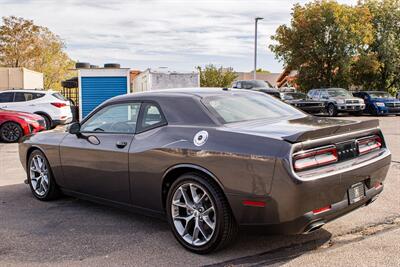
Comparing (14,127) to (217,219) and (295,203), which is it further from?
(295,203)

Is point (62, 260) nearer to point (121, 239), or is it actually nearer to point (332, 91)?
point (121, 239)

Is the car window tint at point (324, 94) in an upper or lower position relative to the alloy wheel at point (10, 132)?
upper

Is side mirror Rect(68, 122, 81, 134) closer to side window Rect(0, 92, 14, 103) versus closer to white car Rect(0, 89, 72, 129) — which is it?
white car Rect(0, 89, 72, 129)

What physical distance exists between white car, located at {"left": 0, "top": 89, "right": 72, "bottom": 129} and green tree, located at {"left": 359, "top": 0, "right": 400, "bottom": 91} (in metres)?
21.5

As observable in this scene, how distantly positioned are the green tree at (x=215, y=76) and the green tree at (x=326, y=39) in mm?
13628

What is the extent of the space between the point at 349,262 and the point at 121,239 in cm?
213

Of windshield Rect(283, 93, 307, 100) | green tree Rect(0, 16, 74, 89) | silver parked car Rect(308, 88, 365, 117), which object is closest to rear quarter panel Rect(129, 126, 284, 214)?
silver parked car Rect(308, 88, 365, 117)

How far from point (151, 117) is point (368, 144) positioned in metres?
2.15

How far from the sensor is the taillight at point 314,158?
3593 mm

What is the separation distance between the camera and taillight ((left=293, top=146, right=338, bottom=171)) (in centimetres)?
359

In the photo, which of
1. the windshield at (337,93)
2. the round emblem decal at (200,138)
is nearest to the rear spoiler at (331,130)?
the round emblem decal at (200,138)

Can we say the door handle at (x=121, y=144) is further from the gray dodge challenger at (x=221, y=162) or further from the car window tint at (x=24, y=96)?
the car window tint at (x=24, y=96)

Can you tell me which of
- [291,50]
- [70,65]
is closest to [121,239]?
[291,50]

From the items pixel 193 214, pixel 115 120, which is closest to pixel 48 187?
pixel 115 120
